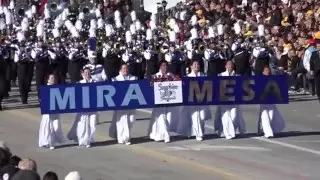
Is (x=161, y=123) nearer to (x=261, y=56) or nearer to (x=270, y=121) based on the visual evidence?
(x=270, y=121)

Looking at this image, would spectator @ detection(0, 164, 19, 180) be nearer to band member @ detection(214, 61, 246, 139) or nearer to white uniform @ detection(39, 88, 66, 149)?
white uniform @ detection(39, 88, 66, 149)

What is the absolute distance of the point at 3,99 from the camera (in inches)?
1169

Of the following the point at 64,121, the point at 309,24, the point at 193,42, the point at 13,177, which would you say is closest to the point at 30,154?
the point at 64,121

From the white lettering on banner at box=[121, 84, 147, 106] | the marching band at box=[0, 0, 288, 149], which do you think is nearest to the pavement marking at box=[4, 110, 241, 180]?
the white lettering on banner at box=[121, 84, 147, 106]

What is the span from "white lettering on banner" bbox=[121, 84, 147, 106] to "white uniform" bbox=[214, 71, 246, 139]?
171 centimetres

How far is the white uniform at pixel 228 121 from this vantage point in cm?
2183

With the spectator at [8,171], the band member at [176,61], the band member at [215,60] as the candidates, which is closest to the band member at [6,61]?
the band member at [176,61]

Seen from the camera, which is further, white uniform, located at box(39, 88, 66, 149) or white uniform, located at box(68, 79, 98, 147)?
white uniform, located at box(68, 79, 98, 147)

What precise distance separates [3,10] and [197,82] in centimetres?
1735

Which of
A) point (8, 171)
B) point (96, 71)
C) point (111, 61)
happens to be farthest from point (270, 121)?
point (8, 171)

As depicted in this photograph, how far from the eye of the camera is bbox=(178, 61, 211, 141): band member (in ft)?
71.2

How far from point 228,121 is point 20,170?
10195mm

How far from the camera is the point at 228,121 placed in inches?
859

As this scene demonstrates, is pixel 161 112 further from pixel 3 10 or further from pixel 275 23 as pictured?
pixel 3 10
